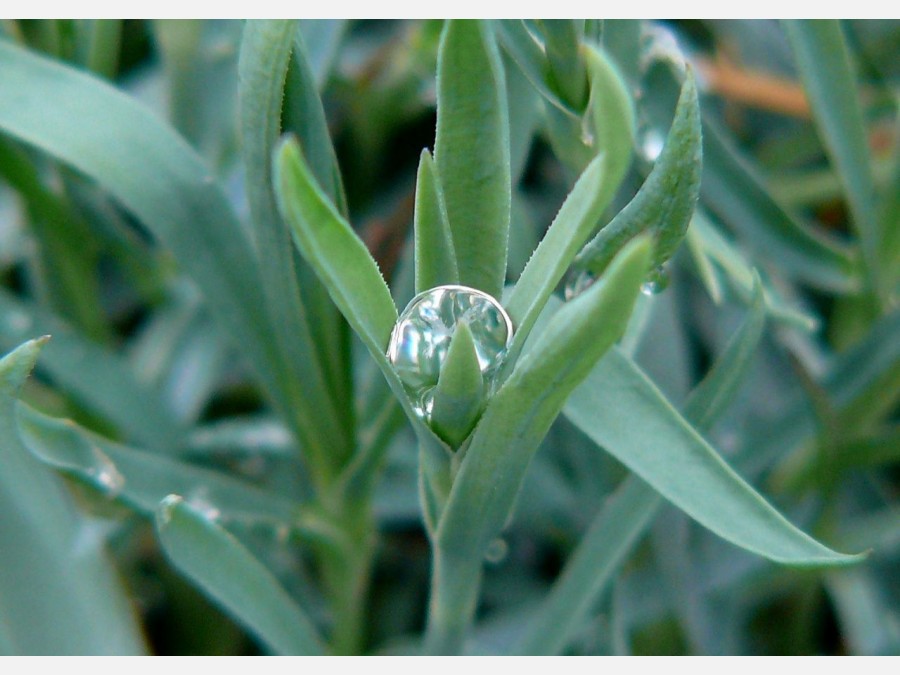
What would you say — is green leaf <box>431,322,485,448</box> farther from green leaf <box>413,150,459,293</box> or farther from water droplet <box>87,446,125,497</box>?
water droplet <box>87,446,125,497</box>

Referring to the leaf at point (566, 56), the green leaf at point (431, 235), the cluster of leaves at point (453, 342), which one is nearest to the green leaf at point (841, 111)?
the cluster of leaves at point (453, 342)

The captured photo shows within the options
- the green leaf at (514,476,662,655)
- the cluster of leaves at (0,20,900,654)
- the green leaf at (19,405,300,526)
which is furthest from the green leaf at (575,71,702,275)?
the green leaf at (19,405,300,526)

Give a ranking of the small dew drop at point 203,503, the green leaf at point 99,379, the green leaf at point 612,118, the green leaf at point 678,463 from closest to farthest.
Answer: the green leaf at point 612,118 < the green leaf at point 678,463 < the small dew drop at point 203,503 < the green leaf at point 99,379

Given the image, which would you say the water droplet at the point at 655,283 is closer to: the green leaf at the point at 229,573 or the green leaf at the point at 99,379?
the green leaf at the point at 229,573

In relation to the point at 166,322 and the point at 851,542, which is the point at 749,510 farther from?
the point at 166,322

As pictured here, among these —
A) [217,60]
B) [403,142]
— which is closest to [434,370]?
[217,60]

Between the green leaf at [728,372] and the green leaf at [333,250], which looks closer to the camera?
the green leaf at [333,250]

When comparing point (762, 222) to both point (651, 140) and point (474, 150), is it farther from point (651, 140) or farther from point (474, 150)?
point (474, 150)
